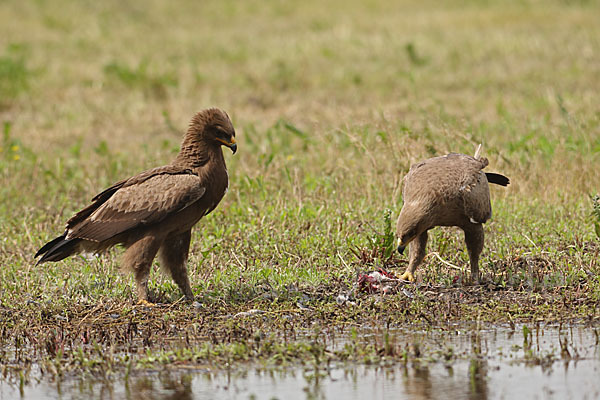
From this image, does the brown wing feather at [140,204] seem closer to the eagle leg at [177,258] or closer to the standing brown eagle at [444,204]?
the eagle leg at [177,258]

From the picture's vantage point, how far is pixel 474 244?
6.62 meters

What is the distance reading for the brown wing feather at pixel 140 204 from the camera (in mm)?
6109

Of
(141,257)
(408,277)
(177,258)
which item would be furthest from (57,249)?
(408,277)

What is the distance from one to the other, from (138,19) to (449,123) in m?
15.9

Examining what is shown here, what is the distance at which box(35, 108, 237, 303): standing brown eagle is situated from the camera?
6.17 metres

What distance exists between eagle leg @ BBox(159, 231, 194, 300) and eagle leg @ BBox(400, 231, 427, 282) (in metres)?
1.55

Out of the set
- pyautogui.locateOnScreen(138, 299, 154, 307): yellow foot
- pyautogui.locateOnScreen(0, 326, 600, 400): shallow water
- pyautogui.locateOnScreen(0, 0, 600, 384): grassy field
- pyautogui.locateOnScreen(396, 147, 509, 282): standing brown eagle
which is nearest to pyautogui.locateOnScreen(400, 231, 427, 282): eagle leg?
pyautogui.locateOnScreen(396, 147, 509, 282): standing brown eagle

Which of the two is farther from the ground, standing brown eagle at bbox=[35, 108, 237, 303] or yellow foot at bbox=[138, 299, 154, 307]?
standing brown eagle at bbox=[35, 108, 237, 303]

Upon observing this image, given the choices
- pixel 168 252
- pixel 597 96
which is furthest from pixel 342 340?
pixel 597 96

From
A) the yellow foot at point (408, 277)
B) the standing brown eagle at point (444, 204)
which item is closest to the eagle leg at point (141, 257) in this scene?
the standing brown eagle at point (444, 204)

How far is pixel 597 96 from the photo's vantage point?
1358 centimetres

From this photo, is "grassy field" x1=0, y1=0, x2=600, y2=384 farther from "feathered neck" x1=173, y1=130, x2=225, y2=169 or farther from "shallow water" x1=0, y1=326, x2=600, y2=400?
"feathered neck" x1=173, y1=130, x2=225, y2=169

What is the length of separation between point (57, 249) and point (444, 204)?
104 inches

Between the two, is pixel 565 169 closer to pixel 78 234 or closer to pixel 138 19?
pixel 78 234
